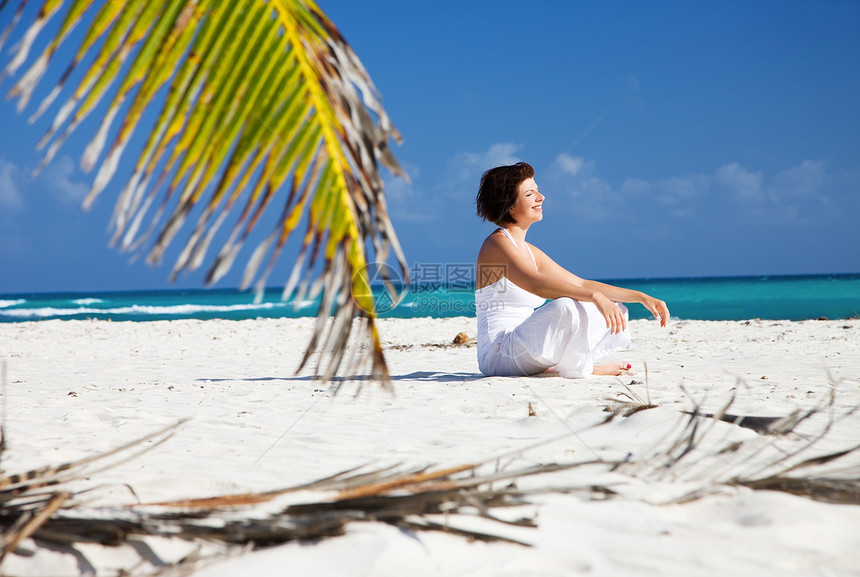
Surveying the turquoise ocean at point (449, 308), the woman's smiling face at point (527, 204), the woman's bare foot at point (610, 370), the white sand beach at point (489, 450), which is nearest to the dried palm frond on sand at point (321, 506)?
the white sand beach at point (489, 450)

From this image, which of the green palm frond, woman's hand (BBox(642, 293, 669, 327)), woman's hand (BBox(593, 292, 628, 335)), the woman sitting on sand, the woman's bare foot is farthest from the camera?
the woman's bare foot

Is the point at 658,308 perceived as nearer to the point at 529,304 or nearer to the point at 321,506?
the point at 529,304

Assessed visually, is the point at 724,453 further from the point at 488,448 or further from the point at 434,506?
the point at 434,506

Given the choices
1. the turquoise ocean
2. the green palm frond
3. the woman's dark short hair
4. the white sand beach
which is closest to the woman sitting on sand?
the woman's dark short hair

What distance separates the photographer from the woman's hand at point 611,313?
10.9 feet

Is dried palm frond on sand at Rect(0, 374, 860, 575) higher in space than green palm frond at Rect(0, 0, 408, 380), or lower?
lower

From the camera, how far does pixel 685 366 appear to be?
14.8 feet

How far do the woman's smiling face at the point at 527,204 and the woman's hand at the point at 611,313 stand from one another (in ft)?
2.79

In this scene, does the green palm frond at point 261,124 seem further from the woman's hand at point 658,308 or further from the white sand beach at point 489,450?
the woman's hand at point 658,308

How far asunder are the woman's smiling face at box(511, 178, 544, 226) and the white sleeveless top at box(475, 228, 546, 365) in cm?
21

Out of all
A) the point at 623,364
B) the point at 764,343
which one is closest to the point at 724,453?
the point at 623,364

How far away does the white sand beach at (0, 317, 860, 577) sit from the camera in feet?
3.83

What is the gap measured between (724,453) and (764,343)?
525 cm

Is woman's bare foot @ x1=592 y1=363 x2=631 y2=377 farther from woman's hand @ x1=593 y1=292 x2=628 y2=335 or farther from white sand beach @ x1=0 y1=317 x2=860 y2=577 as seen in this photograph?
woman's hand @ x1=593 y1=292 x2=628 y2=335
